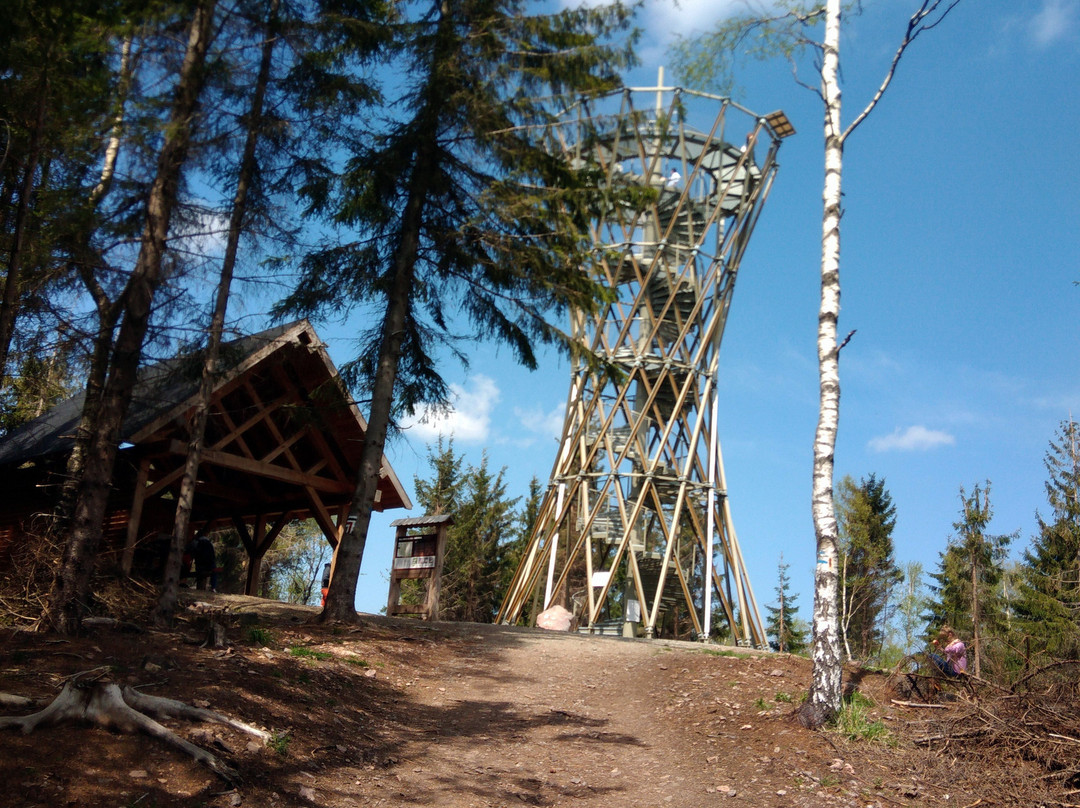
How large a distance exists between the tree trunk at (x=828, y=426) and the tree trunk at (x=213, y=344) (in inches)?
221

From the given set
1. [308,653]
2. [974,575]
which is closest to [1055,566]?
[974,575]

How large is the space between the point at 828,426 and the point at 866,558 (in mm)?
20972

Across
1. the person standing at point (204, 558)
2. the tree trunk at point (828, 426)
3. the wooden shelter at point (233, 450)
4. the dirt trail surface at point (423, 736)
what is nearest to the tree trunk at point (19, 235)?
the wooden shelter at point (233, 450)

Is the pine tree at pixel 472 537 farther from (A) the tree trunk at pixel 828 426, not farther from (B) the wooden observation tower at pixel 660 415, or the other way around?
(A) the tree trunk at pixel 828 426

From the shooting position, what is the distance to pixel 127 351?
8.15m

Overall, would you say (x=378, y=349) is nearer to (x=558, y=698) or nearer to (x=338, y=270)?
(x=338, y=270)

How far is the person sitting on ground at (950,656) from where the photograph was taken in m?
8.13

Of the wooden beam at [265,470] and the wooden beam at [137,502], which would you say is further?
the wooden beam at [265,470]

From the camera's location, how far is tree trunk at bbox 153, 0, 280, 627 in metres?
8.59

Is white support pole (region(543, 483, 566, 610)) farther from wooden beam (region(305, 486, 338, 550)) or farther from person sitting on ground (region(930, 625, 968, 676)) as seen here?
person sitting on ground (region(930, 625, 968, 676))

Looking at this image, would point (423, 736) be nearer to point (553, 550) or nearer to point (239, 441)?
point (239, 441)

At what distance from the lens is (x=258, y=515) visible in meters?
15.9

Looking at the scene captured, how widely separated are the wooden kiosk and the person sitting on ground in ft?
22.1

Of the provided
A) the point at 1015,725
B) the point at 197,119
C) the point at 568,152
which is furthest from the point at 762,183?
the point at 1015,725
